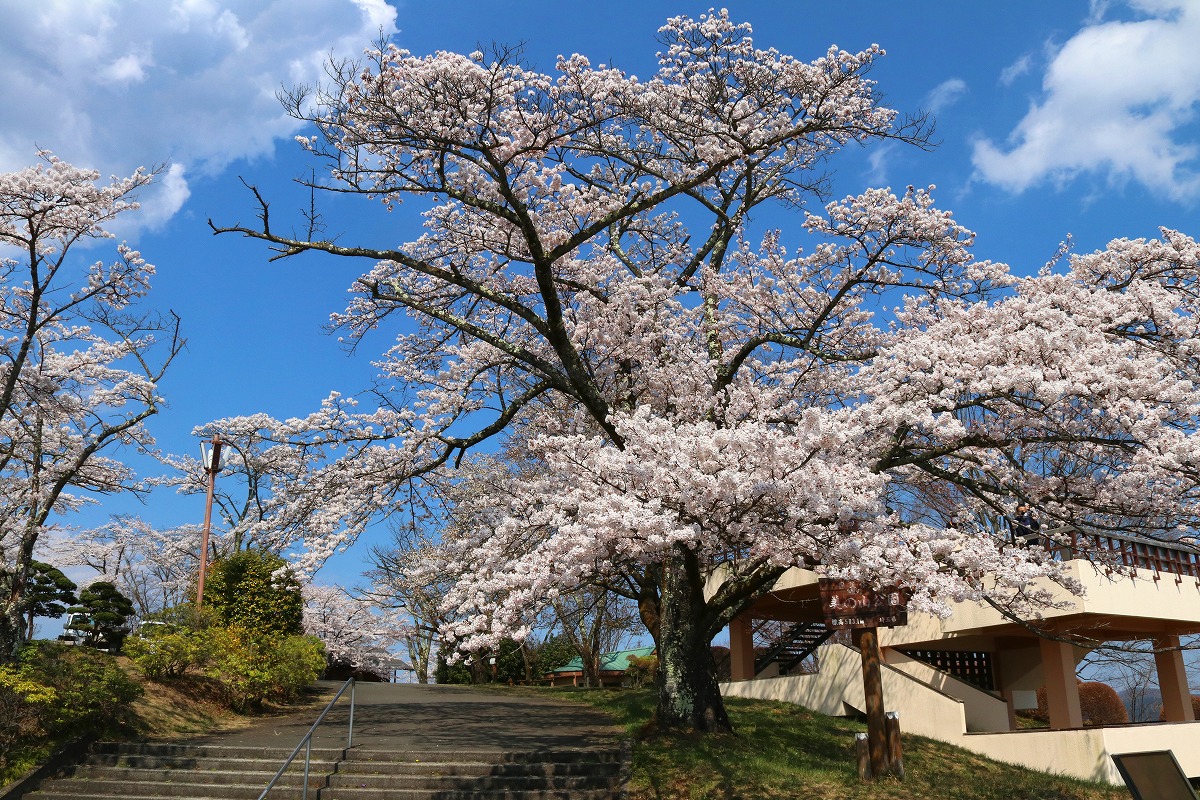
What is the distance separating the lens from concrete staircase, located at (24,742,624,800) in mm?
10602

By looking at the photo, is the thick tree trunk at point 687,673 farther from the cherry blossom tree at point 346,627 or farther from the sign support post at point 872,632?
the cherry blossom tree at point 346,627

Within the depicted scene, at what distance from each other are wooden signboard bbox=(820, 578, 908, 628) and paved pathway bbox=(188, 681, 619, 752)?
3.73 meters

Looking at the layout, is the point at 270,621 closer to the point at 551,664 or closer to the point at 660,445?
the point at 660,445

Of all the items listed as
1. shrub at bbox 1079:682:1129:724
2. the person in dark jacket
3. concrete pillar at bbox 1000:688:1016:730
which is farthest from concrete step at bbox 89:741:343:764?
shrub at bbox 1079:682:1129:724

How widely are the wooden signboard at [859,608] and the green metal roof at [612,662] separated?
91.2 feet

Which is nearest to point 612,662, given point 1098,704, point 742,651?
point 742,651

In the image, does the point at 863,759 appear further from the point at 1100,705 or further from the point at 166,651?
the point at 1100,705

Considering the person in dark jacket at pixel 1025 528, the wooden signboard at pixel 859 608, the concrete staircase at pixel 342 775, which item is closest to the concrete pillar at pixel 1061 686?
the person in dark jacket at pixel 1025 528

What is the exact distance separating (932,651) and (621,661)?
25.2 m

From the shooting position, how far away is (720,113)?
13.1 meters

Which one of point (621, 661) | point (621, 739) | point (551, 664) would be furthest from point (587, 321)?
point (621, 661)

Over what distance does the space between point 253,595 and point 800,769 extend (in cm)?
1212

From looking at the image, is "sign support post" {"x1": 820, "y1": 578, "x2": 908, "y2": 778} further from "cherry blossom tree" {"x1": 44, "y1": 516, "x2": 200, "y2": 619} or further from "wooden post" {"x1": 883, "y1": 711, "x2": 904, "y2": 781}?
"cherry blossom tree" {"x1": 44, "y1": 516, "x2": 200, "y2": 619}

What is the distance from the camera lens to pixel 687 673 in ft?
42.1
